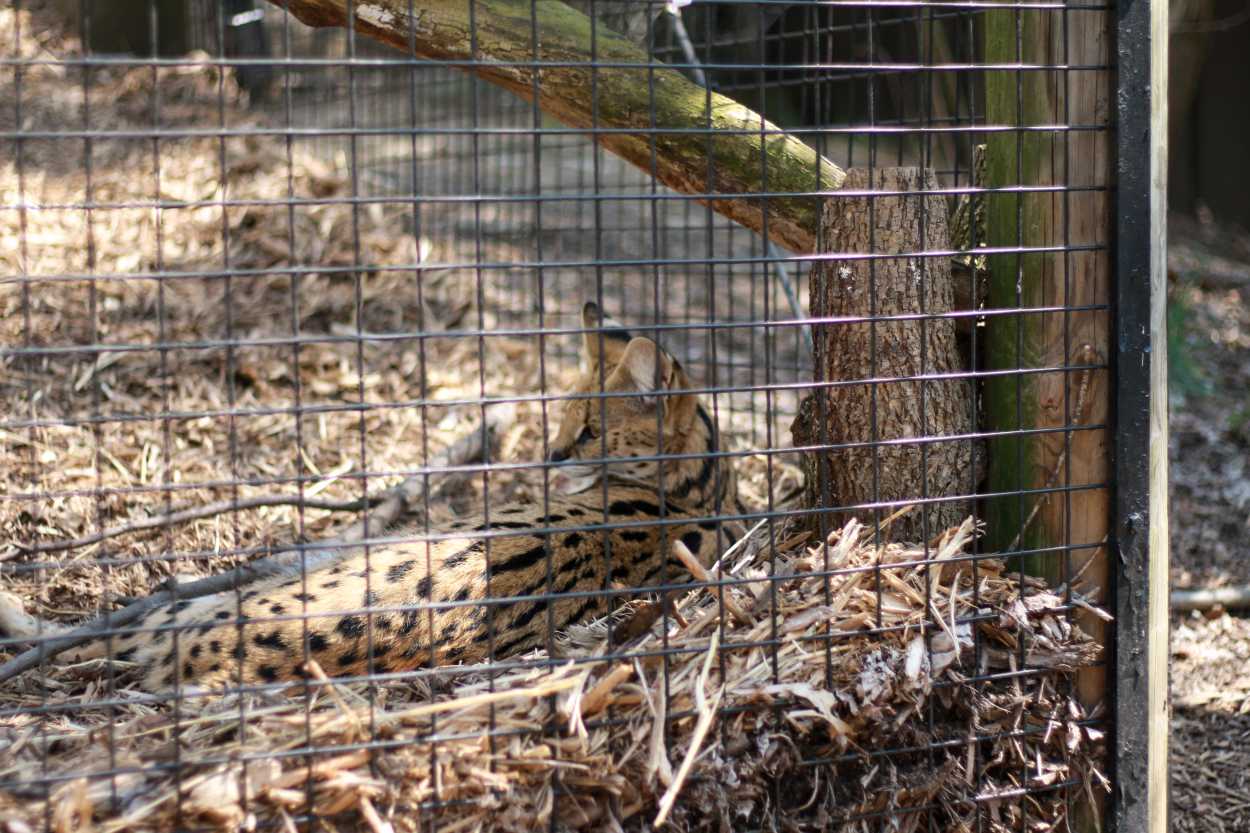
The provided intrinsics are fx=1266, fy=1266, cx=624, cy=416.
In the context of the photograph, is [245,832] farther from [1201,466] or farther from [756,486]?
[1201,466]

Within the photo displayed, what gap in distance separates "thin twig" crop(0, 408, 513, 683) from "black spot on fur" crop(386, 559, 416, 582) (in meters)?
0.16

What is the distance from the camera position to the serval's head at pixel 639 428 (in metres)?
4.49

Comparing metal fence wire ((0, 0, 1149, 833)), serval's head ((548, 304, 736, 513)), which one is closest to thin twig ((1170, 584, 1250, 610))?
metal fence wire ((0, 0, 1149, 833))

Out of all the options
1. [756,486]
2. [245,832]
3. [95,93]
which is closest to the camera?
[245,832]

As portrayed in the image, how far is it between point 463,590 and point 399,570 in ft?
0.65

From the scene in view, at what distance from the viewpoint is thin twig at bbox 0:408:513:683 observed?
297 cm

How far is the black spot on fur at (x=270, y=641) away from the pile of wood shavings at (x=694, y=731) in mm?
249

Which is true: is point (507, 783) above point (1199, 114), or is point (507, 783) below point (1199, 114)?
below

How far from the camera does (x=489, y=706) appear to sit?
2898mm

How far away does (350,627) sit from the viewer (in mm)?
3332

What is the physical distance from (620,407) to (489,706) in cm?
215

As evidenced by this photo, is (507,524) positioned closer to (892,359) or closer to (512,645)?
(512,645)

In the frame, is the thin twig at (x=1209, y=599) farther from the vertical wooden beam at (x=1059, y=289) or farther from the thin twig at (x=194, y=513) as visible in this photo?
the thin twig at (x=194, y=513)

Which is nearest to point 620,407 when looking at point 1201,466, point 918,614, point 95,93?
point 918,614
